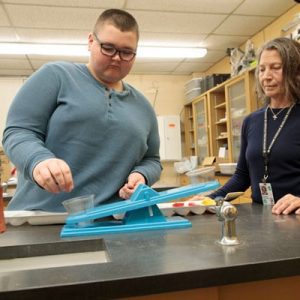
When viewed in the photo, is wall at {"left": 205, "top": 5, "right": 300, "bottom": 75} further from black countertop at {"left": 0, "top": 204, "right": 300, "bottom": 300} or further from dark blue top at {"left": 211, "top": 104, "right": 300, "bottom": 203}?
A: black countertop at {"left": 0, "top": 204, "right": 300, "bottom": 300}

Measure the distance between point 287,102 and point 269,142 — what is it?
9.1 inches

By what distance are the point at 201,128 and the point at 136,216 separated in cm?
447

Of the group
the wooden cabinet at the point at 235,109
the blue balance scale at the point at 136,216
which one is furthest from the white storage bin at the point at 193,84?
the blue balance scale at the point at 136,216

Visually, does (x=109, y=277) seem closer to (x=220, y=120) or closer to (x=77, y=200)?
(x=77, y=200)

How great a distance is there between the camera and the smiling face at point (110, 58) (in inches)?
41.3

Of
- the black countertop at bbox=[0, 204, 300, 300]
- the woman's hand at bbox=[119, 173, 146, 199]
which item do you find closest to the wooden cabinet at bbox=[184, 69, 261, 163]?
the woman's hand at bbox=[119, 173, 146, 199]

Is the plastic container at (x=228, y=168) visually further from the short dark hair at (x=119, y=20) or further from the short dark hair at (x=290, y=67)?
the short dark hair at (x=119, y=20)

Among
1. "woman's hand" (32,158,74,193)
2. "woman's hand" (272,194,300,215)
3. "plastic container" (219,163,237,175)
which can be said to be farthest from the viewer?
"plastic container" (219,163,237,175)

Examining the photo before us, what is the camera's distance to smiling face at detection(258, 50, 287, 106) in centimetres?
148

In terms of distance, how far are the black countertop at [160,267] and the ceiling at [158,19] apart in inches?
111

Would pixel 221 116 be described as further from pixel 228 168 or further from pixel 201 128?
A: pixel 228 168

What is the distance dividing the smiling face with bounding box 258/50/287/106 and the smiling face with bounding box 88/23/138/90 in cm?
71

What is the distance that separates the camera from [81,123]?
102cm

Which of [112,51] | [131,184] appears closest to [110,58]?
[112,51]
